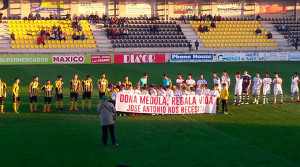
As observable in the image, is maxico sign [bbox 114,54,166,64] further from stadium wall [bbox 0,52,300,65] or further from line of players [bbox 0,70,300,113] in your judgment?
line of players [bbox 0,70,300,113]

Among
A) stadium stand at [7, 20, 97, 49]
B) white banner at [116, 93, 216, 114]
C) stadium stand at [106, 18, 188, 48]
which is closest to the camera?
white banner at [116, 93, 216, 114]

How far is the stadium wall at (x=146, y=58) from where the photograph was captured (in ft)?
158

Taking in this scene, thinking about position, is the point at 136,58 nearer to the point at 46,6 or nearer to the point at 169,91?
the point at 46,6

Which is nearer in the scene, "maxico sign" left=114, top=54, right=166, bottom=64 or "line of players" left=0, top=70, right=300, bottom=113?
"line of players" left=0, top=70, right=300, bottom=113

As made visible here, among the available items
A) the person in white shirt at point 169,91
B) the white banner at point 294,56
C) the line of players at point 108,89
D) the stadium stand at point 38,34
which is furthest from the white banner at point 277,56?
the person in white shirt at point 169,91

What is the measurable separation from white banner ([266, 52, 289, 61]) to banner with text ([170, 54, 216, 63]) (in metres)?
6.23

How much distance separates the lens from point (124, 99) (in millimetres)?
22547

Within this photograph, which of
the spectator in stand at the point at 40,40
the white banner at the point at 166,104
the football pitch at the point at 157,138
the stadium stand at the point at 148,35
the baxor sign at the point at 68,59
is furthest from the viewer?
the stadium stand at the point at 148,35

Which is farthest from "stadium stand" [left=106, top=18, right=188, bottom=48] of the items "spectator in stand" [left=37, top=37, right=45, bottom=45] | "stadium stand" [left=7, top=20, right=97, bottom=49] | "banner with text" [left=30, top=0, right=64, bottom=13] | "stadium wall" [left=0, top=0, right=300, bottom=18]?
"spectator in stand" [left=37, top=37, right=45, bottom=45]

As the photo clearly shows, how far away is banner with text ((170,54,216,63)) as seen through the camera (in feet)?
171

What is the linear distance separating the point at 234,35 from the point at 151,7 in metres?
11.8

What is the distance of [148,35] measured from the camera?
5919 cm

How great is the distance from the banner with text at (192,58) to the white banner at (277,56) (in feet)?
20.4

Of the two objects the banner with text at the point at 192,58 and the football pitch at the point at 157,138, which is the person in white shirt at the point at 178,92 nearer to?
the football pitch at the point at 157,138
